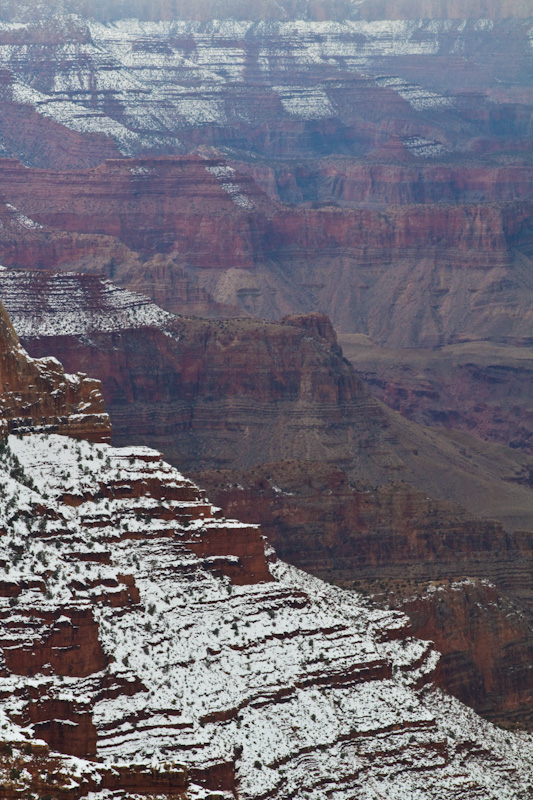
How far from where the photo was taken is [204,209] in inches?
7682

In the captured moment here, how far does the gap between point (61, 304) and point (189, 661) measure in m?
68.7

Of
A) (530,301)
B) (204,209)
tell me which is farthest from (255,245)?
(530,301)

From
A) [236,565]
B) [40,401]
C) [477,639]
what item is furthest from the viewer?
[477,639]

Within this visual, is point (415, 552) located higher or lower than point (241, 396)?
higher

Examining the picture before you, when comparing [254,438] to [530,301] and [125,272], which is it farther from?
[530,301]

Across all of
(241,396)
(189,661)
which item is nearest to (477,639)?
(189,661)

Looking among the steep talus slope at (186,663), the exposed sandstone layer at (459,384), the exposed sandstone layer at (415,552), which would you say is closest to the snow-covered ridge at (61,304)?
the exposed sandstone layer at (415,552)

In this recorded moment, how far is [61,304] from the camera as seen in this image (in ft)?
409

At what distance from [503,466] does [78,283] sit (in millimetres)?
26840

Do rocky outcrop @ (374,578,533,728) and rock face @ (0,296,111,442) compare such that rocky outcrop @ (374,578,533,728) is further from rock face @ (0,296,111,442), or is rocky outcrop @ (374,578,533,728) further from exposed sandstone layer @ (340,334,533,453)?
exposed sandstone layer @ (340,334,533,453)

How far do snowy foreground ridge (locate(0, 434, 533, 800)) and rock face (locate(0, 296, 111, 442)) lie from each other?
3.25 feet

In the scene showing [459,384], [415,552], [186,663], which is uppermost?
[186,663]

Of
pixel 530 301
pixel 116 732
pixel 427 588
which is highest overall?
pixel 116 732

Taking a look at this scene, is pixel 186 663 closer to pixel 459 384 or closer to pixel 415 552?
pixel 415 552
